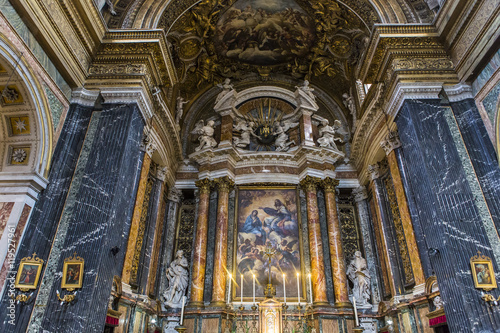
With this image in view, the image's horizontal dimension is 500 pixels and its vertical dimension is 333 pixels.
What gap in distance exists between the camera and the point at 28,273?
646 cm

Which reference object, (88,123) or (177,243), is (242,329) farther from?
(88,123)

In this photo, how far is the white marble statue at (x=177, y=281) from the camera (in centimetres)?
1091

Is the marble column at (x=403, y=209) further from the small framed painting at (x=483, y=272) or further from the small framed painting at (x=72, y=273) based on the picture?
the small framed painting at (x=72, y=273)

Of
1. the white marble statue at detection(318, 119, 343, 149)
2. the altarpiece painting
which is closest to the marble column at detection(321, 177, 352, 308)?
the altarpiece painting

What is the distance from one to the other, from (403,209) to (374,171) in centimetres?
243

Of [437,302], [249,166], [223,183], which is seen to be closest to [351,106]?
[249,166]

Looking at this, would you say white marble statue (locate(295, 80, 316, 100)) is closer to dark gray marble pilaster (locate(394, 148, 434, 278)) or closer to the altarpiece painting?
the altarpiece painting

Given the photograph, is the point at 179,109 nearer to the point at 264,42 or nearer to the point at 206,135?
the point at 206,135

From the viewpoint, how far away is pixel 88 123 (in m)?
8.31

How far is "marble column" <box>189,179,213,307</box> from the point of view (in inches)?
423

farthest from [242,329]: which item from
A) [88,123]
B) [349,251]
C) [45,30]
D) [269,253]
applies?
[45,30]

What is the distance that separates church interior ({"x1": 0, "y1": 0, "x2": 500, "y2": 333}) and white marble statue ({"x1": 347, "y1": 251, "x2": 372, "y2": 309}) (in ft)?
0.28

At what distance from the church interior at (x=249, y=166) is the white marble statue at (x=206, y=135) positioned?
59 millimetres

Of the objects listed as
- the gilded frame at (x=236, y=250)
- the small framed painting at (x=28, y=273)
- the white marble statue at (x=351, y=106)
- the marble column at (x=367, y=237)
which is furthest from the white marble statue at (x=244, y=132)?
the small framed painting at (x=28, y=273)
